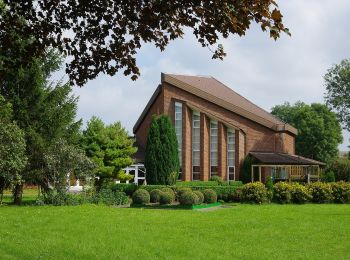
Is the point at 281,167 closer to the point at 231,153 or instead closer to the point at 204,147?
the point at 231,153

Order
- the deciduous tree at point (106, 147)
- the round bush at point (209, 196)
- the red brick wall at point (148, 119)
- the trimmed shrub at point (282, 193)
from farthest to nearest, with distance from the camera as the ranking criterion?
the red brick wall at point (148, 119) → the deciduous tree at point (106, 147) → the trimmed shrub at point (282, 193) → the round bush at point (209, 196)

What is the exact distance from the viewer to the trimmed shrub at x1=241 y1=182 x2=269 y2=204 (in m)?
26.0

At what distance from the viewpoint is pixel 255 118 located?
4019 cm

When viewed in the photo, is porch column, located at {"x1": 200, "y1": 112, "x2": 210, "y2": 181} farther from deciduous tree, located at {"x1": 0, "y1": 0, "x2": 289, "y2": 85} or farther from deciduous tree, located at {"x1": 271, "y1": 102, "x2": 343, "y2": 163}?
deciduous tree, located at {"x1": 0, "y1": 0, "x2": 289, "y2": 85}

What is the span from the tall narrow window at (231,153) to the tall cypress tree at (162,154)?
585cm

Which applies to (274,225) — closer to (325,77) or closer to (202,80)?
(202,80)

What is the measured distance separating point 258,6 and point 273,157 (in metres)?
34.4

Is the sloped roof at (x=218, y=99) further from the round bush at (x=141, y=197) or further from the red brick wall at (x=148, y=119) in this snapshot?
the round bush at (x=141, y=197)

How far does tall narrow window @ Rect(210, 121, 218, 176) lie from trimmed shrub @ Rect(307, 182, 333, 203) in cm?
1406

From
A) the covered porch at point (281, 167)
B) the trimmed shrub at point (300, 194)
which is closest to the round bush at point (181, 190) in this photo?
the trimmed shrub at point (300, 194)

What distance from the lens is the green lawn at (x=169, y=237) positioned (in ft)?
31.6

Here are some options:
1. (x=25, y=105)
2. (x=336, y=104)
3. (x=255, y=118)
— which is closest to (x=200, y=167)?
(x=255, y=118)

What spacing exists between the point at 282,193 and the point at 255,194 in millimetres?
1712

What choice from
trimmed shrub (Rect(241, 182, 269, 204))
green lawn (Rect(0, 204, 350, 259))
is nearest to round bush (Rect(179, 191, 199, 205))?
trimmed shrub (Rect(241, 182, 269, 204))
